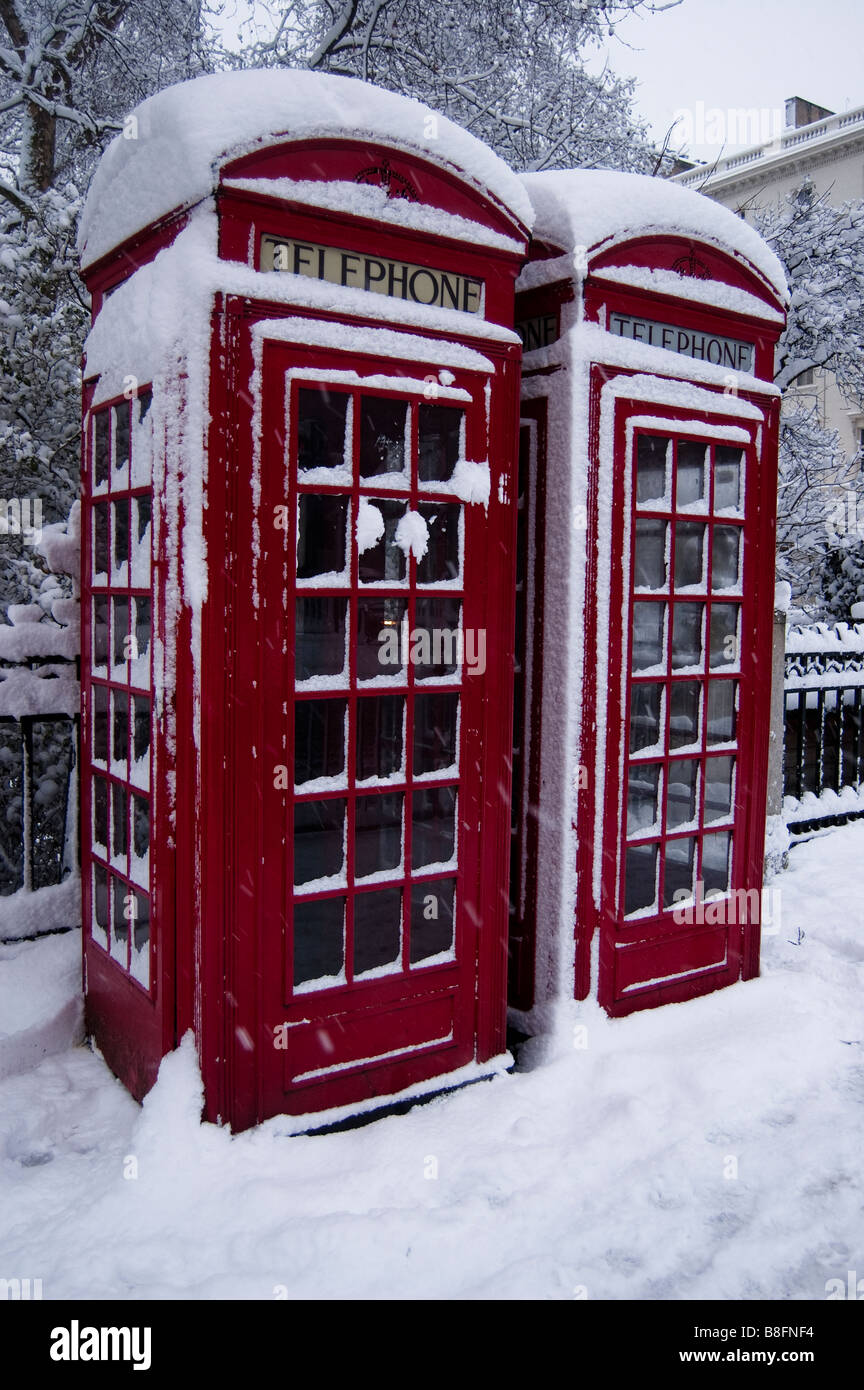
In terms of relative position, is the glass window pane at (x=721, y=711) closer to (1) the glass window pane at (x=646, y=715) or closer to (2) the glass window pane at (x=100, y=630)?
(1) the glass window pane at (x=646, y=715)

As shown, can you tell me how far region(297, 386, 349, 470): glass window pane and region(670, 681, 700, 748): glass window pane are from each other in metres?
1.79

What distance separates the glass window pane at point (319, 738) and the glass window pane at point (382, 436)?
726 mm

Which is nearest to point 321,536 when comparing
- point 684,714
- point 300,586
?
point 300,586

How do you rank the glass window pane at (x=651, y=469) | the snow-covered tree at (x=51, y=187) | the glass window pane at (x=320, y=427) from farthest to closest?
the snow-covered tree at (x=51, y=187) → the glass window pane at (x=651, y=469) → the glass window pane at (x=320, y=427)

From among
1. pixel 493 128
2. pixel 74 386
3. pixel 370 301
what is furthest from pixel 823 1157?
pixel 493 128

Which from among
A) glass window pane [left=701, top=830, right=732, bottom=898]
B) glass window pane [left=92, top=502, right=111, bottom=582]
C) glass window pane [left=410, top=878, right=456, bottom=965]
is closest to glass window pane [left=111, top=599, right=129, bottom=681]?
glass window pane [left=92, top=502, right=111, bottom=582]

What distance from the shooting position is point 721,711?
4.30 m

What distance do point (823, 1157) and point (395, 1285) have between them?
1.49 m

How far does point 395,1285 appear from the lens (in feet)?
8.21

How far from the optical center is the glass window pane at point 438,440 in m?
3.26

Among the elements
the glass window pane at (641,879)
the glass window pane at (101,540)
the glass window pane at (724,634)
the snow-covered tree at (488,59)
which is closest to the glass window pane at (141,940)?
the glass window pane at (101,540)

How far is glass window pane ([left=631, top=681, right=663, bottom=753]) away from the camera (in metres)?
4.03

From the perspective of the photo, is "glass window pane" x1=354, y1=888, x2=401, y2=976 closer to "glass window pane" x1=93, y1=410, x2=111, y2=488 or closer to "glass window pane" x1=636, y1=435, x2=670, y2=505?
"glass window pane" x1=93, y1=410, x2=111, y2=488

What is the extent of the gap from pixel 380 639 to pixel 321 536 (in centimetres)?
38
